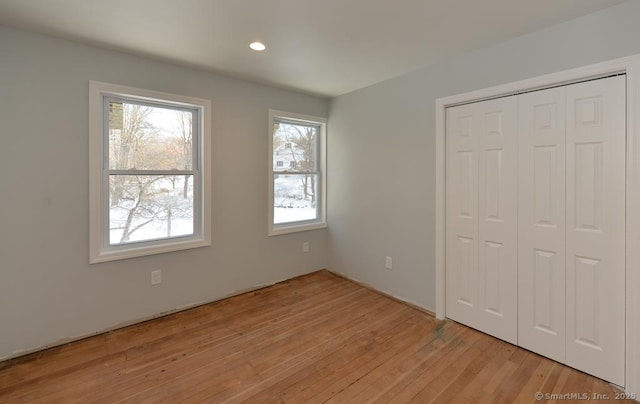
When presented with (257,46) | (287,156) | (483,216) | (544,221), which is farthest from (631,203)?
(287,156)

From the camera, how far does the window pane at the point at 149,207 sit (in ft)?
8.91

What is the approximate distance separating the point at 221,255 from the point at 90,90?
6.29 ft

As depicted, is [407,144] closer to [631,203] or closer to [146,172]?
[631,203]

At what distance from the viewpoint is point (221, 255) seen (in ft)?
10.8

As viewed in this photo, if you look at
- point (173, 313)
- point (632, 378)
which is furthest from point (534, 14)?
point (173, 313)

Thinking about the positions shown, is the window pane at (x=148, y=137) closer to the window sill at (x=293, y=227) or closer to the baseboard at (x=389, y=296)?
the window sill at (x=293, y=227)

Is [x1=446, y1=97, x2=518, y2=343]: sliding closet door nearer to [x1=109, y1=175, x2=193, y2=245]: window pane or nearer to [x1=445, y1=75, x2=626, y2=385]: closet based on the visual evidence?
[x1=445, y1=75, x2=626, y2=385]: closet

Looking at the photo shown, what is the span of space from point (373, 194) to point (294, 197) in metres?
1.11

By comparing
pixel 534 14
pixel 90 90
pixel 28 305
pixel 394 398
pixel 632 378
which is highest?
pixel 534 14

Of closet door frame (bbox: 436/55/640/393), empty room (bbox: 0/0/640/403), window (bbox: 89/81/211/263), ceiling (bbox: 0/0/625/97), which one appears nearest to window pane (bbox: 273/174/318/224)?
empty room (bbox: 0/0/640/403)

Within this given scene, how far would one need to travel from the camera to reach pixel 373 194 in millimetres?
3559

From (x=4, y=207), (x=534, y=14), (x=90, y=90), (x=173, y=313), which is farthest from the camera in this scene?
(x=173, y=313)

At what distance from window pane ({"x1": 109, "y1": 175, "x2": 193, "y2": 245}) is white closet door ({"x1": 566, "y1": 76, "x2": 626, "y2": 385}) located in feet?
11.0

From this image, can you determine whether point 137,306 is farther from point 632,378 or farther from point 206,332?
point 632,378
